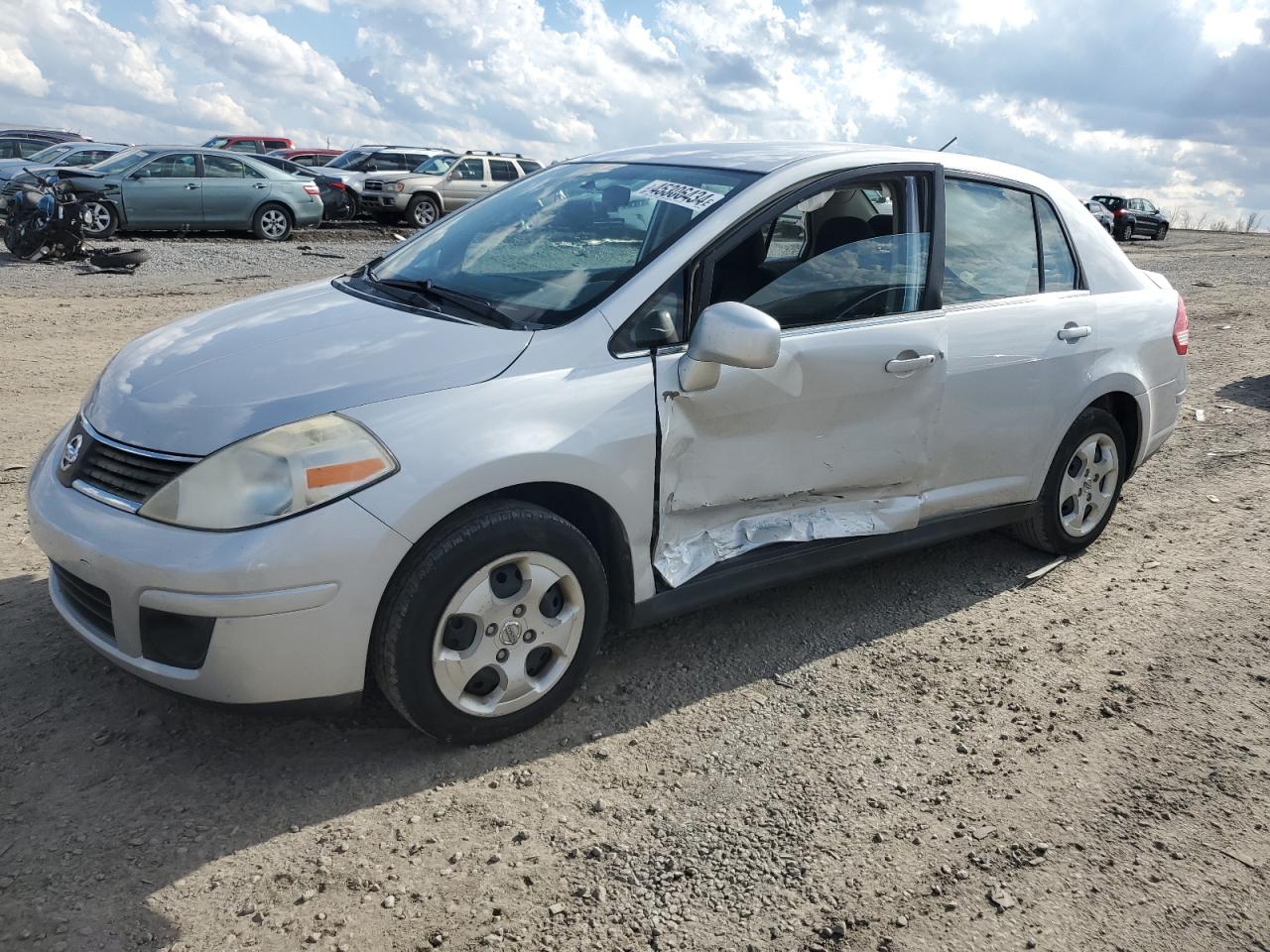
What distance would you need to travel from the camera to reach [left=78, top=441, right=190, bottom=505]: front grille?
113 inches

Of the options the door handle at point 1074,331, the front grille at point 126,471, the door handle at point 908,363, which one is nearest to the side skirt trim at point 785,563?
the door handle at point 908,363

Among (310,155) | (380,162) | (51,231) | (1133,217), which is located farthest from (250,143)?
(1133,217)

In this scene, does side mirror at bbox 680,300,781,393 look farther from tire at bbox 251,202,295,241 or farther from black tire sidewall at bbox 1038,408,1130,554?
tire at bbox 251,202,295,241

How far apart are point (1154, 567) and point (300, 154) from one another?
28049 mm

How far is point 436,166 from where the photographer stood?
22594 mm

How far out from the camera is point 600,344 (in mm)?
3285

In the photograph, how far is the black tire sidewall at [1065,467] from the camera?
183 inches

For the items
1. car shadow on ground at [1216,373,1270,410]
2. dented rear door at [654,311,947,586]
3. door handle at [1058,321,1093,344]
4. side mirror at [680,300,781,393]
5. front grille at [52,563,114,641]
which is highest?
side mirror at [680,300,781,393]

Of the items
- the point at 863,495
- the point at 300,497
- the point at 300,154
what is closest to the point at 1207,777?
the point at 863,495

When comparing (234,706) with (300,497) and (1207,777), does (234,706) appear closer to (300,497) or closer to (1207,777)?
(300,497)

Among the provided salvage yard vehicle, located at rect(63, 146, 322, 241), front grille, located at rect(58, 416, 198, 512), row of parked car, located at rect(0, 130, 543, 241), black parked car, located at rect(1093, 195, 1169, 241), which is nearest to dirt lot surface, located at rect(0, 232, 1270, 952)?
front grille, located at rect(58, 416, 198, 512)

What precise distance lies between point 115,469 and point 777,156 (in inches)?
96.2

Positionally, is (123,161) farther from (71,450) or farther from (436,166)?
(71,450)

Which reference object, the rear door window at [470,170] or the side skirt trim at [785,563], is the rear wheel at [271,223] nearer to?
the rear door window at [470,170]
